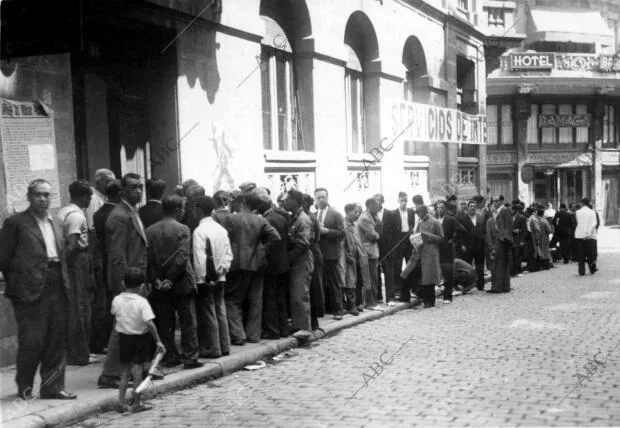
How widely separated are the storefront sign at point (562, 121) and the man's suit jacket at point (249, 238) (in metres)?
31.3

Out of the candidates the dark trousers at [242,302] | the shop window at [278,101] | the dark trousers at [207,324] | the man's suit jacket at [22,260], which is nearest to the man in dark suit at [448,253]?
the shop window at [278,101]

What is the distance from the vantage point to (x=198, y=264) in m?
7.93

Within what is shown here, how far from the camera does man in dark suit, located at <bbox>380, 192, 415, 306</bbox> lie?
12.9 metres

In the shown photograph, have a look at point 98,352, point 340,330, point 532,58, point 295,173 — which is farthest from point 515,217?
point 532,58

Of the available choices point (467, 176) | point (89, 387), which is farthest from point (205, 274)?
point (467, 176)

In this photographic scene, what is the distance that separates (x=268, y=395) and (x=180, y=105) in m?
5.28

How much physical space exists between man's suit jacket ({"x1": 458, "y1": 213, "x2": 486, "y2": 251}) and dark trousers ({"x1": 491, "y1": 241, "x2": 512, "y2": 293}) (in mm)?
483

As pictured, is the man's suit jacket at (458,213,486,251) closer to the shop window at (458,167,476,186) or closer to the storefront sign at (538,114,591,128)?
the shop window at (458,167,476,186)

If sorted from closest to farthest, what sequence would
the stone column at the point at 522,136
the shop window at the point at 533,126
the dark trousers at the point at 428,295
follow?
the dark trousers at the point at 428,295 < the stone column at the point at 522,136 < the shop window at the point at 533,126

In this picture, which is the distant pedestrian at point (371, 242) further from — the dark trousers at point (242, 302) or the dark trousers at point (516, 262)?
the dark trousers at point (516, 262)

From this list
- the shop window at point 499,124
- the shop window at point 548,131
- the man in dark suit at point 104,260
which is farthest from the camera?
the shop window at point 548,131

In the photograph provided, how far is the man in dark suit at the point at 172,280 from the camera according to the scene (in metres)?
7.41

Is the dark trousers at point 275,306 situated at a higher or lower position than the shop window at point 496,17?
lower

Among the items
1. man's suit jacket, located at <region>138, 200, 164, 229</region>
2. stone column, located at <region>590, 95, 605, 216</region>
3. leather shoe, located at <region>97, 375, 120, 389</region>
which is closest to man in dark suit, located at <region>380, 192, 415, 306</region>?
man's suit jacket, located at <region>138, 200, 164, 229</region>
